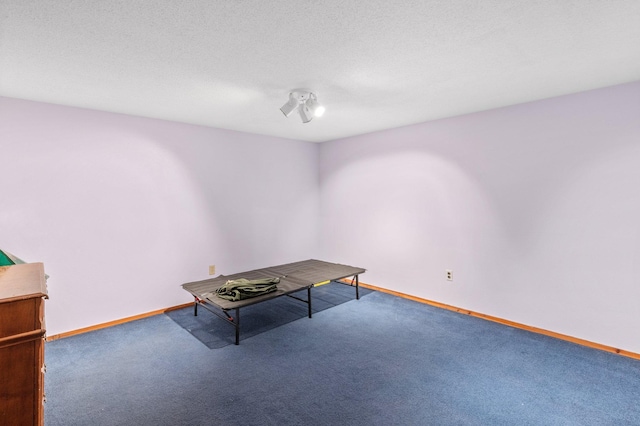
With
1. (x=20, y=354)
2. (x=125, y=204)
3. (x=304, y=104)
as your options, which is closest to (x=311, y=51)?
(x=304, y=104)

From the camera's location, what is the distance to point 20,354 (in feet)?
2.89

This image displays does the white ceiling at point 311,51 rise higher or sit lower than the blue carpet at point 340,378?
higher

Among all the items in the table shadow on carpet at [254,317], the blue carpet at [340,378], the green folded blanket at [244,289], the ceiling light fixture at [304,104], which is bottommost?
the blue carpet at [340,378]

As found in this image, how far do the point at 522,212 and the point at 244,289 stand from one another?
284 centimetres

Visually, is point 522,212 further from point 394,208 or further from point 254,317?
point 254,317

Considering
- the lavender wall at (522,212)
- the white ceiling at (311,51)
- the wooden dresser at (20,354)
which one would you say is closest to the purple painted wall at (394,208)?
the lavender wall at (522,212)

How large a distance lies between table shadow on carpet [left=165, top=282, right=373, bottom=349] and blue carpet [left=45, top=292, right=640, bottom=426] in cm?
13

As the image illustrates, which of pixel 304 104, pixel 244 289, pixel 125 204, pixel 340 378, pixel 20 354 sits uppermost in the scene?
Answer: pixel 304 104

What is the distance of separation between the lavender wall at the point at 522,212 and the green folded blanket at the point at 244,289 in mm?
1863

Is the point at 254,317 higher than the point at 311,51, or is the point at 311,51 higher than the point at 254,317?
the point at 311,51

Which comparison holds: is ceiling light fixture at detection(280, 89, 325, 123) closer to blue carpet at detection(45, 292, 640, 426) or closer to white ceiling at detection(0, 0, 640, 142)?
white ceiling at detection(0, 0, 640, 142)

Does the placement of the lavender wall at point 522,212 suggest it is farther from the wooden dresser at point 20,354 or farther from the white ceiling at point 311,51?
the wooden dresser at point 20,354

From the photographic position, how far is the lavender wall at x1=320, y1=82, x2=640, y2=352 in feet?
8.40

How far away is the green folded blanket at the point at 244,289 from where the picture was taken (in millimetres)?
2871
